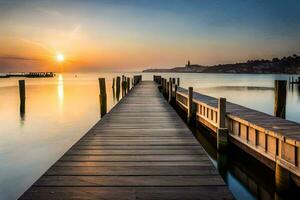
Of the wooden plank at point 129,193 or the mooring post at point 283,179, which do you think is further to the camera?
the mooring post at point 283,179

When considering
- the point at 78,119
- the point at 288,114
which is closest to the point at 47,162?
the point at 78,119

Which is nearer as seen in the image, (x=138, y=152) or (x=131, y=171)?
(x=131, y=171)

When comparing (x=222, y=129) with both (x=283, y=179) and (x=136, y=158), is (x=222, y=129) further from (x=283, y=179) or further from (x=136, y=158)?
(x=136, y=158)

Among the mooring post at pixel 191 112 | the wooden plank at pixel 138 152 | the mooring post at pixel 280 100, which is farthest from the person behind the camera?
the mooring post at pixel 191 112

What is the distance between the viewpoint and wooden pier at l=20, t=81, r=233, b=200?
3.49 meters

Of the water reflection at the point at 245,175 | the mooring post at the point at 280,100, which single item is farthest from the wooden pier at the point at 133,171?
the mooring post at the point at 280,100

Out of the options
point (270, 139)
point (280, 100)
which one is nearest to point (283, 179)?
point (270, 139)

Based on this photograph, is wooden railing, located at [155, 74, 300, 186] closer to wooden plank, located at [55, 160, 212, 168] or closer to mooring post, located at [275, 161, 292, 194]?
mooring post, located at [275, 161, 292, 194]

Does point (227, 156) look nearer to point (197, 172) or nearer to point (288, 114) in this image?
point (197, 172)

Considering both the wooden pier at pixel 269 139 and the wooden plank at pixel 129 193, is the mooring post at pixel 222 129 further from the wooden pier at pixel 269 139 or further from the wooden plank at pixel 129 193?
the wooden plank at pixel 129 193

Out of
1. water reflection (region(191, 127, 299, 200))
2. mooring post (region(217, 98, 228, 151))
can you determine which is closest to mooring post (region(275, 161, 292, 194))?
water reflection (region(191, 127, 299, 200))

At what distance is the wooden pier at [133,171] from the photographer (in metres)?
3.49

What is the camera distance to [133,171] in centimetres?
425

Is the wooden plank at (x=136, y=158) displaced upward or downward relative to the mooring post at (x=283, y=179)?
upward
